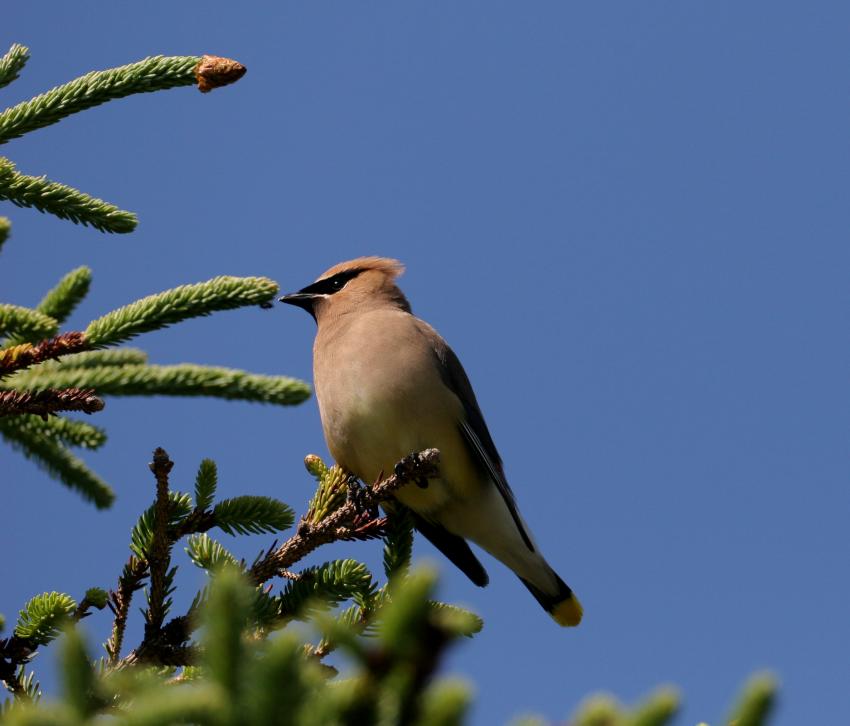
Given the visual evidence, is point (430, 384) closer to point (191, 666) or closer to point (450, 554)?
point (450, 554)

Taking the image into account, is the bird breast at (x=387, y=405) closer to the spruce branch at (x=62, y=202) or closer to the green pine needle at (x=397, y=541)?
the green pine needle at (x=397, y=541)

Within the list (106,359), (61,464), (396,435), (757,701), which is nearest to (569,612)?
(396,435)

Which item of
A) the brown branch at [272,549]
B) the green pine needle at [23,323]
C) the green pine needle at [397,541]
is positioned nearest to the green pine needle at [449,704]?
the brown branch at [272,549]

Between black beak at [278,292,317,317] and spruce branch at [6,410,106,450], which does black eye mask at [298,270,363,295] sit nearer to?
black beak at [278,292,317,317]

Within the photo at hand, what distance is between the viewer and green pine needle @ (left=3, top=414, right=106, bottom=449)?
11.5ft

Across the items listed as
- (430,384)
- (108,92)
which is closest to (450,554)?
(430,384)

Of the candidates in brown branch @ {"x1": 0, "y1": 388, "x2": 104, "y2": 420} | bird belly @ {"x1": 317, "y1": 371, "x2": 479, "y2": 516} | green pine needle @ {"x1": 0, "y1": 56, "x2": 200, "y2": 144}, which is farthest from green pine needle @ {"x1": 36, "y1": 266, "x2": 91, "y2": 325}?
bird belly @ {"x1": 317, "y1": 371, "x2": 479, "y2": 516}

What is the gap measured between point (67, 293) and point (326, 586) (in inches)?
50.5

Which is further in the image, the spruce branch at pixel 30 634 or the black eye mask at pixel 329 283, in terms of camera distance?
the black eye mask at pixel 329 283

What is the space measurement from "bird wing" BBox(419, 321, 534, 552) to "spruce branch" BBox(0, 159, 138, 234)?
2.29 m

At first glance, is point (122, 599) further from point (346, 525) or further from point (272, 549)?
point (346, 525)

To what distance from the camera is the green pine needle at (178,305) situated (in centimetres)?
273

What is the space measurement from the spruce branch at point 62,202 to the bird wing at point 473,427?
2294 mm

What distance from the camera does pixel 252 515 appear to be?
266cm
